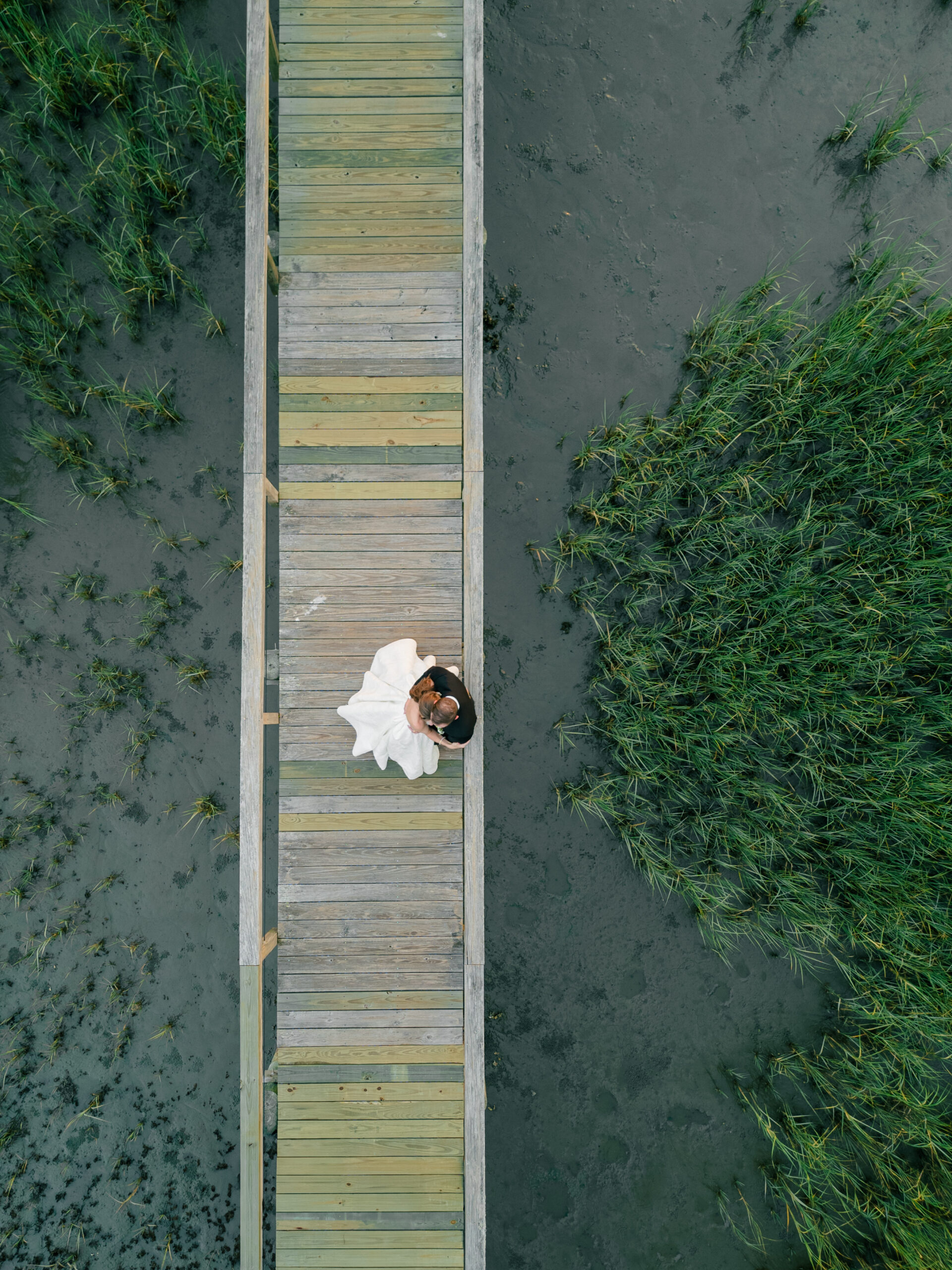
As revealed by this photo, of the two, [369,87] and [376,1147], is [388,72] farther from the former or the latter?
[376,1147]

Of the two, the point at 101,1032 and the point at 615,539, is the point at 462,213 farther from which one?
the point at 101,1032

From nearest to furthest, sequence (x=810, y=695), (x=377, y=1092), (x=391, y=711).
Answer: (x=391, y=711)
(x=377, y=1092)
(x=810, y=695)

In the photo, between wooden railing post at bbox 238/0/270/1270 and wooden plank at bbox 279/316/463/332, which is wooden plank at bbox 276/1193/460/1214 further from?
wooden plank at bbox 279/316/463/332

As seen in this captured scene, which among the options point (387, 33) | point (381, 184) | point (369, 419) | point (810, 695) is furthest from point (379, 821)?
point (387, 33)

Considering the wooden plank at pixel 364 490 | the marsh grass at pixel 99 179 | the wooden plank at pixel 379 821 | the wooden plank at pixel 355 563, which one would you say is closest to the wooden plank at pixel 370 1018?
the wooden plank at pixel 379 821

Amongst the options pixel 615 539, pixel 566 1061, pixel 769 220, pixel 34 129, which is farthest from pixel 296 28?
pixel 566 1061

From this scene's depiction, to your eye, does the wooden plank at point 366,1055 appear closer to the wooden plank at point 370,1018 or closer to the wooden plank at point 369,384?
the wooden plank at point 370,1018

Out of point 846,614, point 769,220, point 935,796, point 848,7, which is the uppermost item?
point 848,7
